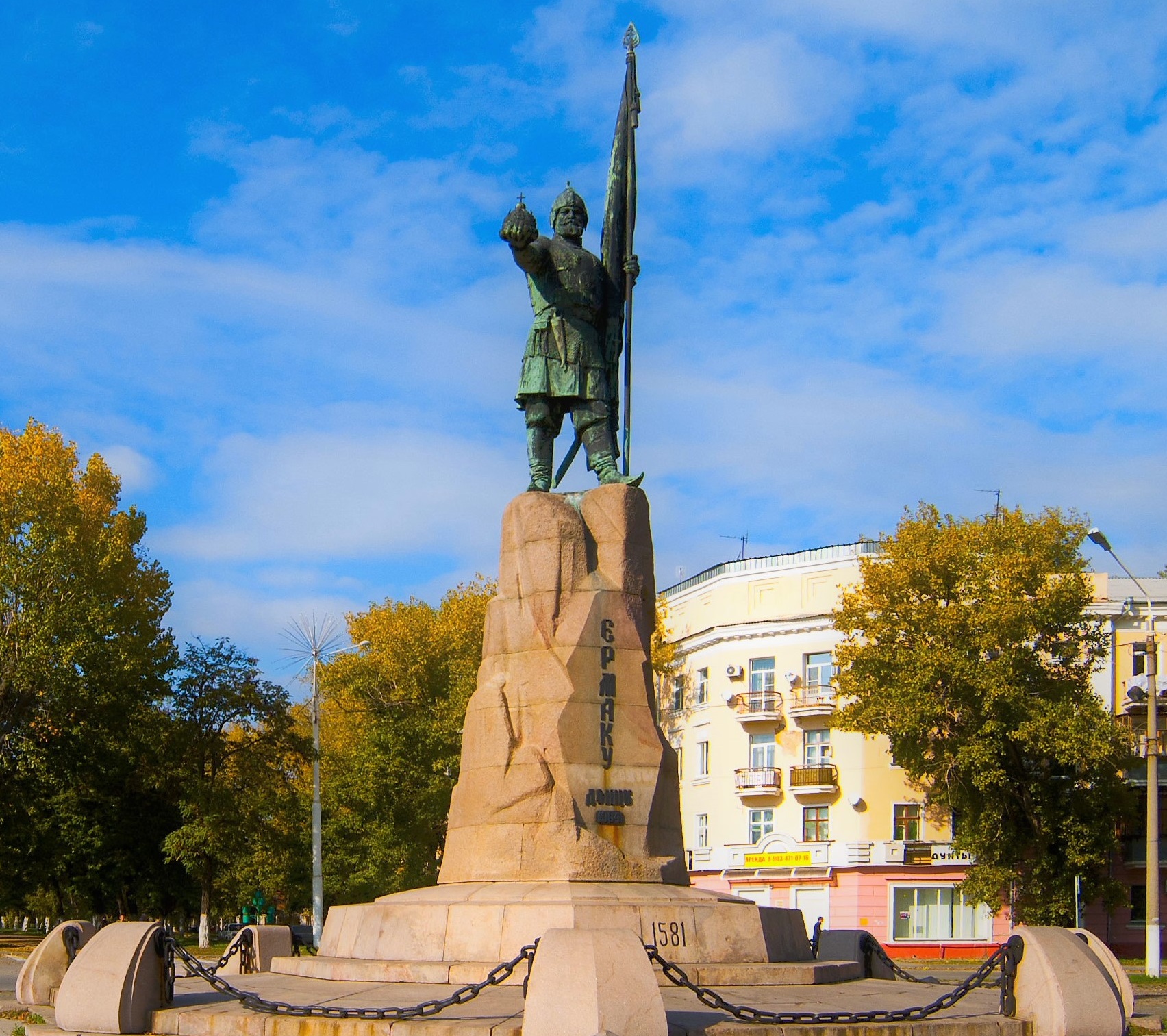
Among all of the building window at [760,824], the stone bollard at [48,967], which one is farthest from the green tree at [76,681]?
the stone bollard at [48,967]

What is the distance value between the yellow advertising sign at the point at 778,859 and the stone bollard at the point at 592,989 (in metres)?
→ 35.2

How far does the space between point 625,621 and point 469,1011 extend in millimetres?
4788

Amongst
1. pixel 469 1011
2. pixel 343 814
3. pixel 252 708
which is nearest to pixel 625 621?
pixel 469 1011

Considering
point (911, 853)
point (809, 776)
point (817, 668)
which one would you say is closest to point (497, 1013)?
point (911, 853)

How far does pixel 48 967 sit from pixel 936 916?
103ft

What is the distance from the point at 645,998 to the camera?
768 cm

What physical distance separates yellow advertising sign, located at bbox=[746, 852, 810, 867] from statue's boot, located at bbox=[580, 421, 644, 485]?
3000 centimetres

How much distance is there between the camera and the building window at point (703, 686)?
45.9 meters

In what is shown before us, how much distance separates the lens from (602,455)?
14.2 m

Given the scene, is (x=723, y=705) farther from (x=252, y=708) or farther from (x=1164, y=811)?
(x=252, y=708)

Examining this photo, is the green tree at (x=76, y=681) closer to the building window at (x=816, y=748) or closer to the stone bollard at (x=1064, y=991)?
the building window at (x=816, y=748)

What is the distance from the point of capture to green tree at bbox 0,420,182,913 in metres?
30.9

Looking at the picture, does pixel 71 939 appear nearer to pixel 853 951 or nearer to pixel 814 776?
pixel 853 951

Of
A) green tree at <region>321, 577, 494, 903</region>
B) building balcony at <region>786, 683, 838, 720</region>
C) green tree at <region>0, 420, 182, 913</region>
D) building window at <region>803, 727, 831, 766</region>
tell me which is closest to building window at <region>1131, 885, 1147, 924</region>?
building window at <region>803, 727, 831, 766</region>
